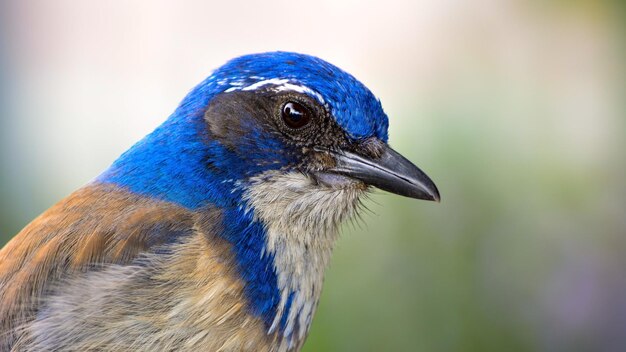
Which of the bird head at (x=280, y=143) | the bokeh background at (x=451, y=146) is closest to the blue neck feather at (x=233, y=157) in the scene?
the bird head at (x=280, y=143)

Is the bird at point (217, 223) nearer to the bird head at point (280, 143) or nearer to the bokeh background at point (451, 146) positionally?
the bird head at point (280, 143)

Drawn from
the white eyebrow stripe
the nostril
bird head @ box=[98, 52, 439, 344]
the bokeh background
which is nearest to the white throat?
bird head @ box=[98, 52, 439, 344]

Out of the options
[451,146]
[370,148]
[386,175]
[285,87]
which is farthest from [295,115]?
[451,146]

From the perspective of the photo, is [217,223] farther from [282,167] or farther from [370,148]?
[370,148]

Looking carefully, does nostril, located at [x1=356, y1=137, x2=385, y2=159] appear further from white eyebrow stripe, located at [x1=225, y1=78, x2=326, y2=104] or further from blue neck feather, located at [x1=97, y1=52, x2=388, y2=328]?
white eyebrow stripe, located at [x1=225, y1=78, x2=326, y2=104]

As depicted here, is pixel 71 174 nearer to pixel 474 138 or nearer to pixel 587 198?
pixel 474 138

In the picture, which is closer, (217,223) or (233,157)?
(217,223)
